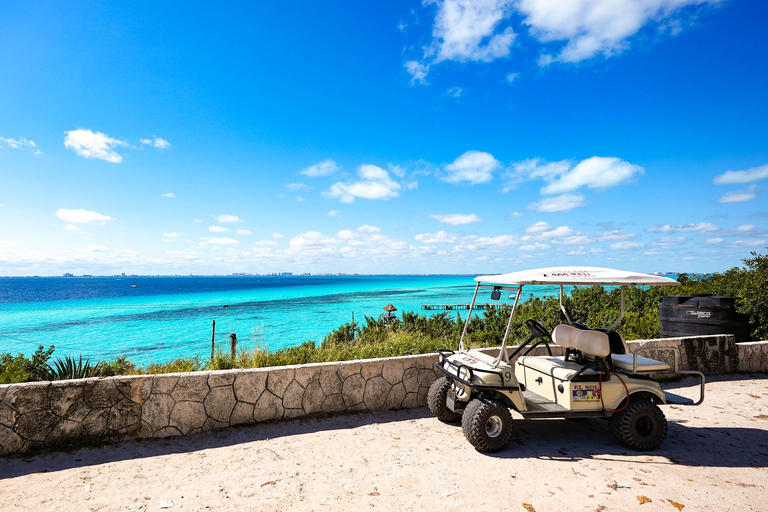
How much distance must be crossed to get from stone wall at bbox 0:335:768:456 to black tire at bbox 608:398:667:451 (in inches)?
98.0

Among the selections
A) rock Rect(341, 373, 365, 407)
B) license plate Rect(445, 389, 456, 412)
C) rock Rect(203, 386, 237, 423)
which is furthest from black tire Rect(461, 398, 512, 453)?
rock Rect(203, 386, 237, 423)

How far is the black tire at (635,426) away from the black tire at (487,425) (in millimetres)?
1413

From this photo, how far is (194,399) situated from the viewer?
5.23 metres

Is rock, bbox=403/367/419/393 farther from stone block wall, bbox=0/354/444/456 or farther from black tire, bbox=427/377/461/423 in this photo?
black tire, bbox=427/377/461/423

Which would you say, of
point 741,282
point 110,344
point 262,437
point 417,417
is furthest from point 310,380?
point 110,344

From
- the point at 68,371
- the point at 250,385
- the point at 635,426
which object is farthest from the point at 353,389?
the point at 68,371

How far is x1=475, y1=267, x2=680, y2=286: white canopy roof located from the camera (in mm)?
4586

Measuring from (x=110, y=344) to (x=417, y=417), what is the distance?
35974 millimetres

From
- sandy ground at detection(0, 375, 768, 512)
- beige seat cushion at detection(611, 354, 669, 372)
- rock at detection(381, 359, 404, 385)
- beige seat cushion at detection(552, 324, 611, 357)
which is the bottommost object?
sandy ground at detection(0, 375, 768, 512)

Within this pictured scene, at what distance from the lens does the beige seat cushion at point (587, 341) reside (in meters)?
4.68

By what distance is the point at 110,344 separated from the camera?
106ft

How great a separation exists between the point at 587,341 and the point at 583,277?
86 cm

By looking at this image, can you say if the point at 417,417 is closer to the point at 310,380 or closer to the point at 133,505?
the point at 310,380

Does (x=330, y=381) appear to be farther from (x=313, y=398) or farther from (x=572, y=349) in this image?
(x=572, y=349)
